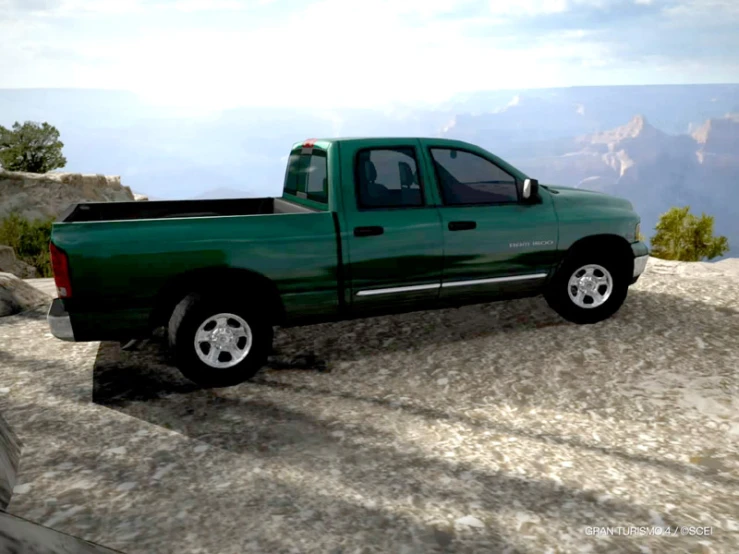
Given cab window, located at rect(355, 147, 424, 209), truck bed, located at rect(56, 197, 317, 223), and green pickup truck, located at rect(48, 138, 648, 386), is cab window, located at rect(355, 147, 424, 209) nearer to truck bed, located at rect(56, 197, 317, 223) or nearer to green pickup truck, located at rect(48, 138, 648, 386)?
green pickup truck, located at rect(48, 138, 648, 386)

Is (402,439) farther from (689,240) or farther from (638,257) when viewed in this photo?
(689,240)

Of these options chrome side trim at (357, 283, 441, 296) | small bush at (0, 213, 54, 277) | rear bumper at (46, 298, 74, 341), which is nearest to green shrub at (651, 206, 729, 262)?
small bush at (0, 213, 54, 277)

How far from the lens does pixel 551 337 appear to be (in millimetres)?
6215

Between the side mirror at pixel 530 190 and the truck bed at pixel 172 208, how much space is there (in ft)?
6.45

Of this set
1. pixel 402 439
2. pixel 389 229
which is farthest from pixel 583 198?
pixel 402 439

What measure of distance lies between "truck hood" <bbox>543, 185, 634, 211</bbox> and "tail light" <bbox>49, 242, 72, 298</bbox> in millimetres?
4335

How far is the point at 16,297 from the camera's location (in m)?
8.03

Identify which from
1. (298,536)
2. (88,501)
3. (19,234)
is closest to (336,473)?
(298,536)

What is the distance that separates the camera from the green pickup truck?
4742mm

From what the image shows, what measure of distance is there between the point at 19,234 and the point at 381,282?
27.9 m

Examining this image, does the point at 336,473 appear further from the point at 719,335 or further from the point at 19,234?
the point at 19,234

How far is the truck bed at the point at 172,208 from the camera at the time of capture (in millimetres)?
5642

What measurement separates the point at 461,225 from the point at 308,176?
1.53 metres

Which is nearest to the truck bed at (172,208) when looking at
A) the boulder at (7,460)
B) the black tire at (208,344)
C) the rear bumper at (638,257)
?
the black tire at (208,344)
